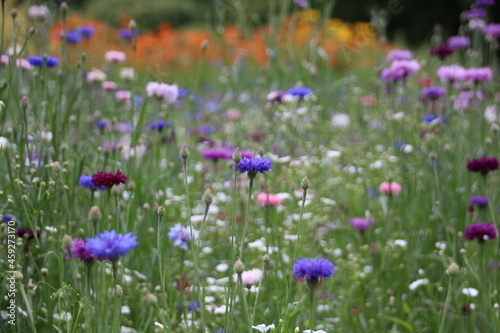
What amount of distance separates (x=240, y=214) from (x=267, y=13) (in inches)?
324

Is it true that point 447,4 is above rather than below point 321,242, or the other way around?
above

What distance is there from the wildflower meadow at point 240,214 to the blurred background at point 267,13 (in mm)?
5605

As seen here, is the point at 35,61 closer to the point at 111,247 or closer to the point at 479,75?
the point at 111,247

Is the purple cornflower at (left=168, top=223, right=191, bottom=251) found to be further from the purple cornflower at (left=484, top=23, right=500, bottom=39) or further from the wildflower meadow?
the purple cornflower at (left=484, top=23, right=500, bottom=39)

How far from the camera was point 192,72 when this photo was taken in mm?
7664

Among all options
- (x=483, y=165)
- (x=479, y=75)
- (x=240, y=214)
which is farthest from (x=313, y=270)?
(x=479, y=75)

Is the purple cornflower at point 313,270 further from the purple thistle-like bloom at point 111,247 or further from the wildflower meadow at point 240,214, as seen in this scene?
the purple thistle-like bloom at point 111,247

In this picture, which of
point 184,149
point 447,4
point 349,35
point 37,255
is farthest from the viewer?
point 447,4

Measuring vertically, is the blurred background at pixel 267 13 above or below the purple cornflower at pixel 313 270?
above

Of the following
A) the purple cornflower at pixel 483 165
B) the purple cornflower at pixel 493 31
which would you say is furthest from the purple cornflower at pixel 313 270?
the purple cornflower at pixel 493 31

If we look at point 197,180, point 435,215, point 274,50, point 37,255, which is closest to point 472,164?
point 435,215

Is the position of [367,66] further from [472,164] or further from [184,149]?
[184,149]

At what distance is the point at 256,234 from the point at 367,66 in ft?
18.8

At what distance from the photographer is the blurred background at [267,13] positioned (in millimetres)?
9484
